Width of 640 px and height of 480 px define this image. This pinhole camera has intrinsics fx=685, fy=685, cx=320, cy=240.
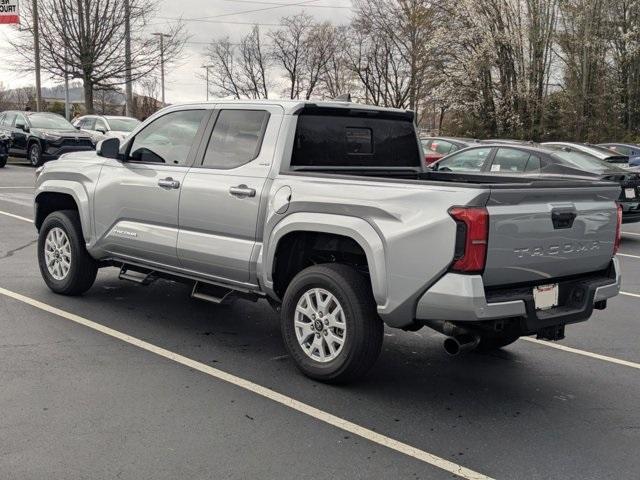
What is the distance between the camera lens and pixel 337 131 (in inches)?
210

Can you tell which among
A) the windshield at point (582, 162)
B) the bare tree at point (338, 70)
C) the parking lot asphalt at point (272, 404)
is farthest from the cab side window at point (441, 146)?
the bare tree at point (338, 70)

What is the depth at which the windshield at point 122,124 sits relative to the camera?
22375 mm

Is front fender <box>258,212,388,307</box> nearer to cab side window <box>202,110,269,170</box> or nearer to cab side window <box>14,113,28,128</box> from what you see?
cab side window <box>202,110,269,170</box>

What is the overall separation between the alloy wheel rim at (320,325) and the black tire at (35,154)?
18.5 meters

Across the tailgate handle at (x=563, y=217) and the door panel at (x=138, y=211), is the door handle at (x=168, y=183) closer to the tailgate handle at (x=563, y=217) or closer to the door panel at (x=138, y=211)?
the door panel at (x=138, y=211)

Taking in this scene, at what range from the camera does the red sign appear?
2294cm

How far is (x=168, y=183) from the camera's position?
18.0ft

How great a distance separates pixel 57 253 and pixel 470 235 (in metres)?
4.39

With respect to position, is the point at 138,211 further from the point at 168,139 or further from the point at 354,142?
the point at 354,142

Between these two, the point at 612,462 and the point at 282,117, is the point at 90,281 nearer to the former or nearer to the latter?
the point at 282,117

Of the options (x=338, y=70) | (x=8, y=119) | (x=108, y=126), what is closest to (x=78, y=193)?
(x=108, y=126)

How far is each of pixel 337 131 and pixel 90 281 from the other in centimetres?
290

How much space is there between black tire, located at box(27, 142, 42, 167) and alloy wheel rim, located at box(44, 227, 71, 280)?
15.6 meters

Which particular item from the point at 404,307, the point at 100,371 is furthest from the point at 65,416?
the point at 404,307
